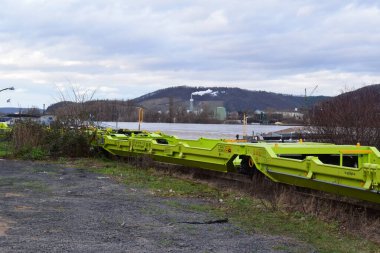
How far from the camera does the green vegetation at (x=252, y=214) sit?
20.2ft

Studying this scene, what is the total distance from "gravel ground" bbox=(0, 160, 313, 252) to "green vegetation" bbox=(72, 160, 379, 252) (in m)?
0.28

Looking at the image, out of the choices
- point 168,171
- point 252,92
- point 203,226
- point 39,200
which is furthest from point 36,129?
point 252,92

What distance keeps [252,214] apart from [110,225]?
7.15ft

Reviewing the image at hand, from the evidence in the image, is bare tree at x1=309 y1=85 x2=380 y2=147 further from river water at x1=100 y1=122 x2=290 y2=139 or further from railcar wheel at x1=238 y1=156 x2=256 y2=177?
river water at x1=100 y1=122 x2=290 y2=139

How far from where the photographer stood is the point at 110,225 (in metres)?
6.70

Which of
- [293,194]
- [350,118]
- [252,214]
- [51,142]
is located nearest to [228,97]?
[51,142]

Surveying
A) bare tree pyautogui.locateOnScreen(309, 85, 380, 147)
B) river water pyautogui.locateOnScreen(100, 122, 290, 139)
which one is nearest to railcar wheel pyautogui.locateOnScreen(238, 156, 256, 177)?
bare tree pyautogui.locateOnScreen(309, 85, 380, 147)

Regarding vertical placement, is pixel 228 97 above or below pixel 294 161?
above

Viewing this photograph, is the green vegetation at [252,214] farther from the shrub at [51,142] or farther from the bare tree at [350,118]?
the shrub at [51,142]

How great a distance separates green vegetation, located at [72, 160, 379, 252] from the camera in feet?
20.2

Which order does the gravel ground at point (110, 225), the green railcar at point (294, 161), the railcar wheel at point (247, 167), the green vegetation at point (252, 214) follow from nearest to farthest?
1. the gravel ground at point (110, 225)
2. the green vegetation at point (252, 214)
3. the green railcar at point (294, 161)
4. the railcar wheel at point (247, 167)

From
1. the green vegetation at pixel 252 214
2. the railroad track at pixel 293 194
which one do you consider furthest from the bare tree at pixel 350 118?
the green vegetation at pixel 252 214

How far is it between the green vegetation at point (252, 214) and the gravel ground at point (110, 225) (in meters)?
0.28

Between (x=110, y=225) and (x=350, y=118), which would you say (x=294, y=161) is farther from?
(x=350, y=118)
